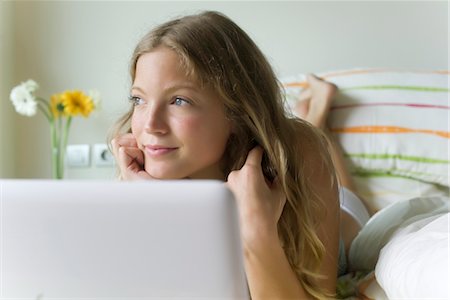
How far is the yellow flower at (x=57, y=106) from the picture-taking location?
76.7 inches

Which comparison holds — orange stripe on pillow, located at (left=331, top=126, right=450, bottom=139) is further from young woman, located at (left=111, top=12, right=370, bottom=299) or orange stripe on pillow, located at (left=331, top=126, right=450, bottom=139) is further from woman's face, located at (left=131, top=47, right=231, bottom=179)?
woman's face, located at (left=131, top=47, right=231, bottom=179)

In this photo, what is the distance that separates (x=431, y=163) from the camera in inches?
64.2

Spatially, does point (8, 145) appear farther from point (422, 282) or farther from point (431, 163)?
point (422, 282)

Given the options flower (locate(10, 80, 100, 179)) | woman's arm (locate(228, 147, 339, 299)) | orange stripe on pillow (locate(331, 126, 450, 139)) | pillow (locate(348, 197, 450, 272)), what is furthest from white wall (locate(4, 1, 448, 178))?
woman's arm (locate(228, 147, 339, 299))

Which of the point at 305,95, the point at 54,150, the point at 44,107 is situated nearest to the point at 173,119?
the point at 305,95

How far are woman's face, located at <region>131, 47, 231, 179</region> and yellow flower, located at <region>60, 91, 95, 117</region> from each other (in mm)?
943

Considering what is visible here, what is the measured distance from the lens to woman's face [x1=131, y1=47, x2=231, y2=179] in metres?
0.93

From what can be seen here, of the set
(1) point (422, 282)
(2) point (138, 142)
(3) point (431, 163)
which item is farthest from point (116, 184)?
(3) point (431, 163)

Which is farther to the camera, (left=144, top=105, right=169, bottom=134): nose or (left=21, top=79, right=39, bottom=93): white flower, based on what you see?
(left=21, top=79, right=39, bottom=93): white flower

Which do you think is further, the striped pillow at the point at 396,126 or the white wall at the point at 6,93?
the white wall at the point at 6,93

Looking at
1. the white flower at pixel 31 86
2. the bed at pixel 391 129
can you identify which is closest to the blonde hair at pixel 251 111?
the bed at pixel 391 129

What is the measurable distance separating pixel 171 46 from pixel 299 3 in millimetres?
1226

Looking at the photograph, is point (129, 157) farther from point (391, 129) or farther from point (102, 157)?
point (102, 157)

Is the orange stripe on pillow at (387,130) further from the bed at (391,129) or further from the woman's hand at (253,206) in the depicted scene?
the woman's hand at (253,206)
